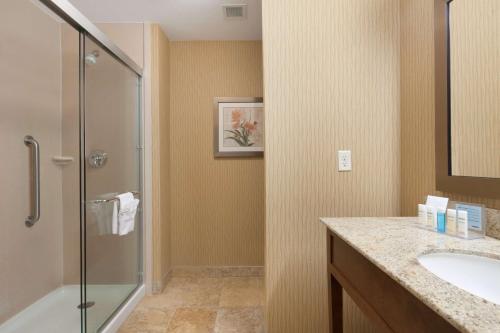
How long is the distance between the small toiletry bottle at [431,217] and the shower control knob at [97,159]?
6.37ft

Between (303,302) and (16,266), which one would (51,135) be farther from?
(303,302)

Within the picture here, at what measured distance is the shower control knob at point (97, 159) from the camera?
1831mm

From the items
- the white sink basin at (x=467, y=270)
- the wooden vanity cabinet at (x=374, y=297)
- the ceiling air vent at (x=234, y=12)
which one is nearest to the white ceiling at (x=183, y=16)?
the ceiling air vent at (x=234, y=12)

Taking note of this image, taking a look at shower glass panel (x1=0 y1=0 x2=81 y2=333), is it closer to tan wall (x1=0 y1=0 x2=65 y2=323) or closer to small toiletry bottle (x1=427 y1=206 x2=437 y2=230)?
tan wall (x1=0 y1=0 x2=65 y2=323)

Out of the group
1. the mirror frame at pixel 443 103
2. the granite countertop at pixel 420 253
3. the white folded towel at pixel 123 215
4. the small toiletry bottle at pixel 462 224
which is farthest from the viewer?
the white folded towel at pixel 123 215

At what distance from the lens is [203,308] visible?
2.19m

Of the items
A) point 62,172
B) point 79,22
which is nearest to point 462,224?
point 79,22

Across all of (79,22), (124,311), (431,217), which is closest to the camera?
(431,217)

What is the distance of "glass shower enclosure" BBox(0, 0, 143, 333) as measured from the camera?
1.76 meters

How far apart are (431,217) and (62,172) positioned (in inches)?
95.9

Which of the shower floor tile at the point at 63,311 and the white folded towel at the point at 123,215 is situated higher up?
the white folded towel at the point at 123,215

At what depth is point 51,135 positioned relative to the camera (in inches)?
81.9

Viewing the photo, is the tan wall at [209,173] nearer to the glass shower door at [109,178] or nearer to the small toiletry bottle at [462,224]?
the glass shower door at [109,178]

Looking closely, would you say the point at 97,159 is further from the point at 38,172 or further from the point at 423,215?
the point at 423,215
